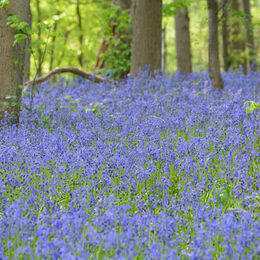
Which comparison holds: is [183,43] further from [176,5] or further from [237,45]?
[237,45]

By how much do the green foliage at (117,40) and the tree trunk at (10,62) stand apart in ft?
16.1

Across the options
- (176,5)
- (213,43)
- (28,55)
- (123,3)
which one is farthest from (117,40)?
(213,43)

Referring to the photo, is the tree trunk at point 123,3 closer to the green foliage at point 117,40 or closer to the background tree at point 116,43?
the background tree at point 116,43

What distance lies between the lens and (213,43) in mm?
7871

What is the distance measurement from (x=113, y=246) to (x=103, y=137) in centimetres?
245

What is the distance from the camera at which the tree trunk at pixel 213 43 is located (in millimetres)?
7809

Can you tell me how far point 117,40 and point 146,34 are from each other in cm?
249

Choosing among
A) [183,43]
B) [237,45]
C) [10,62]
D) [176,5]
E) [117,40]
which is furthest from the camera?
[237,45]

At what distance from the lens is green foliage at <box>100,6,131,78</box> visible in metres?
10.6

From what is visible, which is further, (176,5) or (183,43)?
(183,43)

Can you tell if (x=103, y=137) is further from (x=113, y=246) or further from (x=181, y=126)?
(x=113, y=246)

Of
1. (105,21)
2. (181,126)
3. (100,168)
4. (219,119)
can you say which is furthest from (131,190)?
(105,21)

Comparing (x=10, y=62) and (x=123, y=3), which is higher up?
(x=123, y=3)

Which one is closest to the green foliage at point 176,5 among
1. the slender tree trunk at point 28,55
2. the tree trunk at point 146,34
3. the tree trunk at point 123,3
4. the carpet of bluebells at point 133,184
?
the tree trunk at point 146,34
